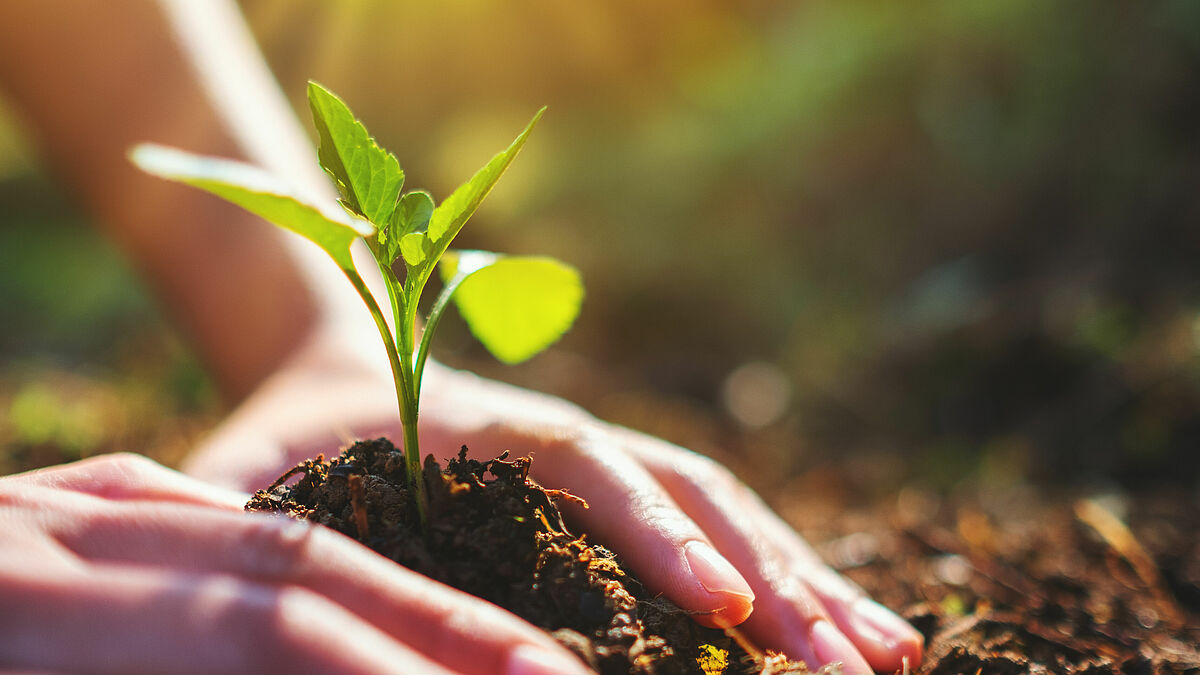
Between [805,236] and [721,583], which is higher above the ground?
[805,236]

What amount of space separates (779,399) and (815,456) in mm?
755

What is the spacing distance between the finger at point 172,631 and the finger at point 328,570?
0.09ft

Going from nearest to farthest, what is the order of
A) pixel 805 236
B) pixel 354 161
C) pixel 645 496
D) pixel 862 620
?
pixel 354 161
pixel 645 496
pixel 862 620
pixel 805 236

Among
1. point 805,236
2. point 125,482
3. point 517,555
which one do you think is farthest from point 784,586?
point 805,236

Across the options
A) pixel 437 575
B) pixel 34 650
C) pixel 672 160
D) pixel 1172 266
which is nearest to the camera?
pixel 34 650

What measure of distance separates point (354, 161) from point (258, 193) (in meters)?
0.23

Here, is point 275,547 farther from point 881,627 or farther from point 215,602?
point 881,627

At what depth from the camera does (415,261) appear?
1030 mm

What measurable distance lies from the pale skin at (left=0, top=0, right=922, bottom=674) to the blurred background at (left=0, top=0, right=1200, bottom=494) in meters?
0.87

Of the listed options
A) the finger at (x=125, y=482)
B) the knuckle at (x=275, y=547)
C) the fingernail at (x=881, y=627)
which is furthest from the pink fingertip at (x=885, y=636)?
the finger at (x=125, y=482)

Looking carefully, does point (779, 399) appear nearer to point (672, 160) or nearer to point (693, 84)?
point (672, 160)

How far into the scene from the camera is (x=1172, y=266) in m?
3.42

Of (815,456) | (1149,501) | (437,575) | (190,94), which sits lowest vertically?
(437,575)

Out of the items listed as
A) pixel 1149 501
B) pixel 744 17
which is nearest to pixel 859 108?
pixel 744 17
